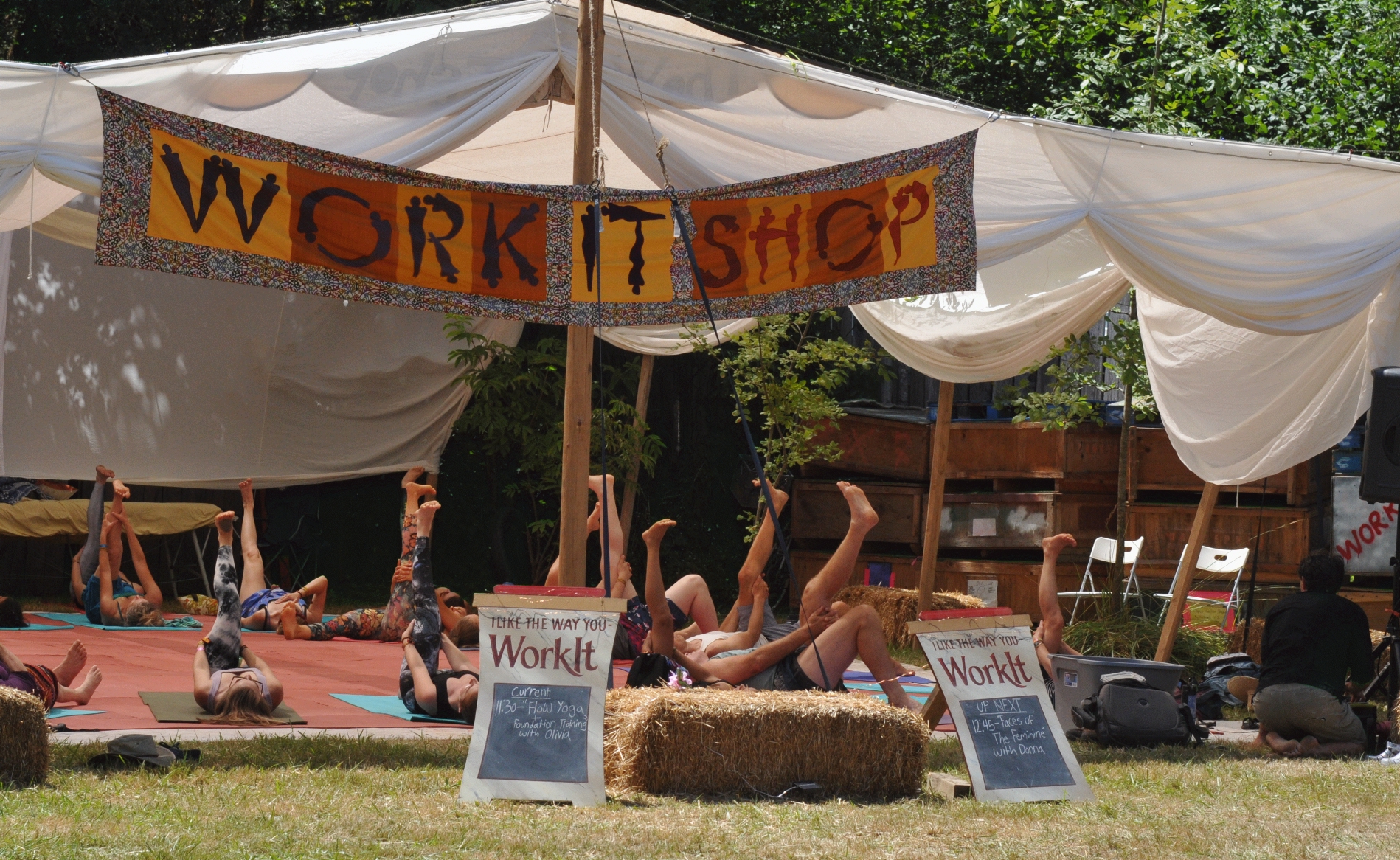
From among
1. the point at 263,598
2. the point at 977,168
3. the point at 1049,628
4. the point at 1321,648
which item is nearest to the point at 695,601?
the point at 1049,628

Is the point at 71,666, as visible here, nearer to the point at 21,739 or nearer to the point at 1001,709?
the point at 21,739

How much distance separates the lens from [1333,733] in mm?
5250

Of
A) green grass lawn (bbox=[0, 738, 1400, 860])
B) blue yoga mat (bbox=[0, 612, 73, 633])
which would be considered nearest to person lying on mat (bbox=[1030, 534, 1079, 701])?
green grass lawn (bbox=[0, 738, 1400, 860])

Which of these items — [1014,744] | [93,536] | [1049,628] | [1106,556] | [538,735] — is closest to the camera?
[538,735]

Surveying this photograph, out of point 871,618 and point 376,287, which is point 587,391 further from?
point 871,618

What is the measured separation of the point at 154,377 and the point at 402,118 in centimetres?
619

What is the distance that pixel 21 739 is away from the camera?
3734 mm

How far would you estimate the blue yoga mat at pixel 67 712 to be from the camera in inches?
195

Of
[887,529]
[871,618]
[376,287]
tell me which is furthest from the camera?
[887,529]

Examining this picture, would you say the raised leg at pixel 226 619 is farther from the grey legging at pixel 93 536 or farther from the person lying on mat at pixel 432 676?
the grey legging at pixel 93 536

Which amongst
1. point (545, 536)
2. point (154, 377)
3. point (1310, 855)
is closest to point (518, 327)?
point (545, 536)

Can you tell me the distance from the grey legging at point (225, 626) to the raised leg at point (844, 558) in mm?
2150

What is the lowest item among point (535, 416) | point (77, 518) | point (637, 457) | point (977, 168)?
point (77, 518)

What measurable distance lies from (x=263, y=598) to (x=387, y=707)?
3110 millimetres
